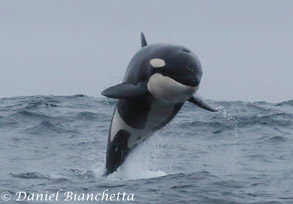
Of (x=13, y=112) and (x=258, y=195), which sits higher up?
(x=258, y=195)

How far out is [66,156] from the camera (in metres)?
16.3

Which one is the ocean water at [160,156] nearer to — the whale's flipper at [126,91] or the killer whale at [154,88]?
the killer whale at [154,88]

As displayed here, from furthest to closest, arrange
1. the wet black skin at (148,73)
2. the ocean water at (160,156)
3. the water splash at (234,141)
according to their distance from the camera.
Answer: the water splash at (234,141)
the ocean water at (160,156)
the wet black skin at (148,73)

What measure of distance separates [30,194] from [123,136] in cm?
207

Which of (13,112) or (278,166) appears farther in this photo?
(13,112)

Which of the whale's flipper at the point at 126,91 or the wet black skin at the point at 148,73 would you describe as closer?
the wet black skin at the point at 148,73

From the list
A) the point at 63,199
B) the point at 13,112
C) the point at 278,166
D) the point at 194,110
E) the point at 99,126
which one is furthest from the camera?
the point at 194,110

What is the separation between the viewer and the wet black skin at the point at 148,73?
1066 centimetres

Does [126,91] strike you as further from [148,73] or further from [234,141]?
[234,141]

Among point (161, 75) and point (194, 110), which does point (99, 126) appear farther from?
point (161, 75)

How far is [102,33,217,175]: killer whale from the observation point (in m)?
10.7

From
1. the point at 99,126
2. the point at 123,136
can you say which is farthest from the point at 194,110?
the point at 123,136

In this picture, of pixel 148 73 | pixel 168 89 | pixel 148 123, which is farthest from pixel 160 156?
pixel 168 89

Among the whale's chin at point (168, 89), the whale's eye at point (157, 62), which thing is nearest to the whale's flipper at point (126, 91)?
the whale's chin at point (168, 89)
